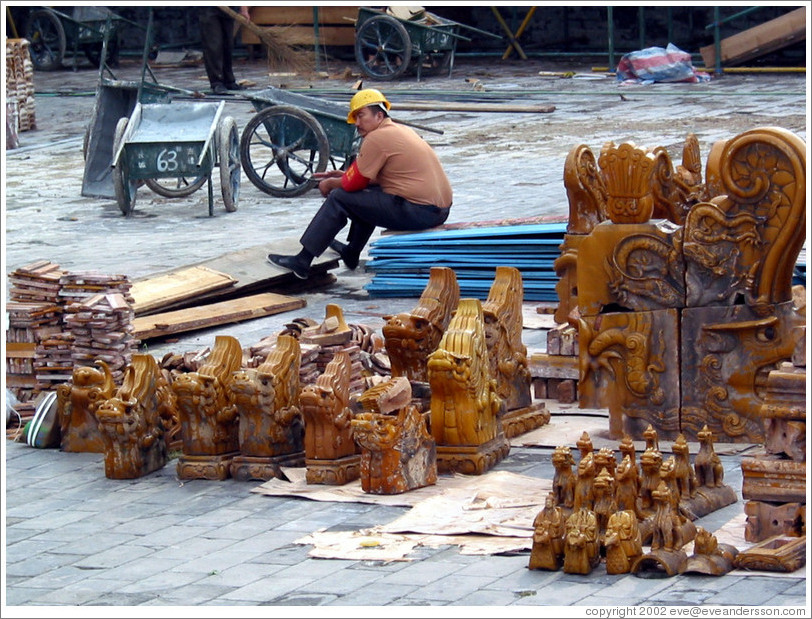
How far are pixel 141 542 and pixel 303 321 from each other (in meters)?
2.02

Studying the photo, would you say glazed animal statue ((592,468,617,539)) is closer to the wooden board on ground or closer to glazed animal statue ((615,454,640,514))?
glazed animal statue ((615,454,640,514))

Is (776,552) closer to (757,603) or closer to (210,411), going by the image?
(757,603)

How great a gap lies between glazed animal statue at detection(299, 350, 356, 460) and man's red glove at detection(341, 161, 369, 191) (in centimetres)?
406

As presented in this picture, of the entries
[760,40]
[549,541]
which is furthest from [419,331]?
[760,40]

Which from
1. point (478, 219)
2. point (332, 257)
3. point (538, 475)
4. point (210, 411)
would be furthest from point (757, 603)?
point (478, 219)

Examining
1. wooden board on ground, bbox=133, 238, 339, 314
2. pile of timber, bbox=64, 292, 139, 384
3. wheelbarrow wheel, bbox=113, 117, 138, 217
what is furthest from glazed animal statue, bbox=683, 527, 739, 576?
wheelbarrow wheel, bbox=113, 117, 138, 217

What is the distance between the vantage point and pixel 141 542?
19.7 ft

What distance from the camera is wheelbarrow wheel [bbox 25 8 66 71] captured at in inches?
962

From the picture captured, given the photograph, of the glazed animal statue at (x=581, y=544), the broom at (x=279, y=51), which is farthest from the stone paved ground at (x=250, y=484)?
the broom at (x=279, y=51)

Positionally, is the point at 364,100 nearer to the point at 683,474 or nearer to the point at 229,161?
the point at 229,161

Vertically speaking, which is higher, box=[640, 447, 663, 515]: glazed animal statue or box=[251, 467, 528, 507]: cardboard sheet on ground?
box=[640, 447, 663, 515]: glazed animal statue

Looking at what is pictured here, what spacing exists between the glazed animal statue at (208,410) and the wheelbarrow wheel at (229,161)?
21.9 ft

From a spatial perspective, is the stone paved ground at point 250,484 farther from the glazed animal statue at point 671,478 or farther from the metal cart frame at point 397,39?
the metal cart frame at point 397,39

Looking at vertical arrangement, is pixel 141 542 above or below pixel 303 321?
below
